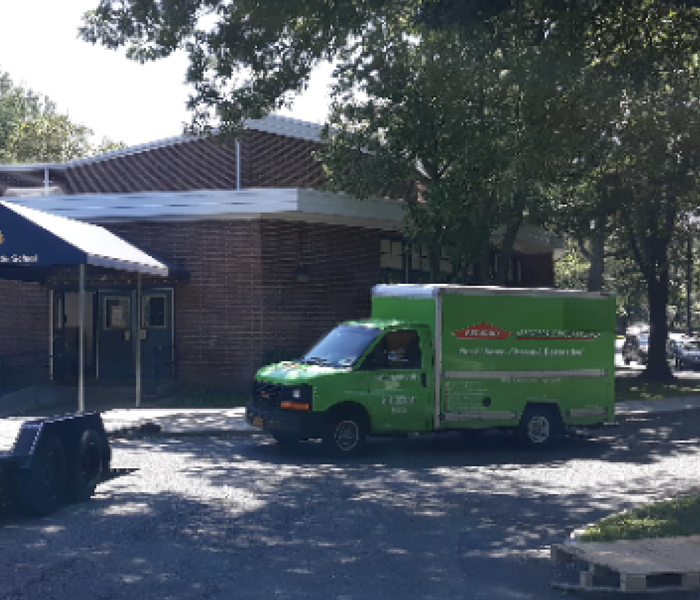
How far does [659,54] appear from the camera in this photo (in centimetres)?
1544

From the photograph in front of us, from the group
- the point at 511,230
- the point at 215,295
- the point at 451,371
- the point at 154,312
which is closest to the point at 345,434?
the point at 451,371

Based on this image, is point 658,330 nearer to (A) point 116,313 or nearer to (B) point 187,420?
(A) point 116,313

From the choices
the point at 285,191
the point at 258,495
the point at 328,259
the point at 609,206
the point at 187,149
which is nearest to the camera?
the point at 258,495

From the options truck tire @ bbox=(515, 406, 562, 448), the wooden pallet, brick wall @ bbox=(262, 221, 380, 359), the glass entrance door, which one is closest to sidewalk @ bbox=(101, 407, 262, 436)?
brick wall @ bbox=(262, 221, 380, 359)

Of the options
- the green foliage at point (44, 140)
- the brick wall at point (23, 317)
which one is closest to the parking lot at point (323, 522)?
the brick wall at point (23, 317)

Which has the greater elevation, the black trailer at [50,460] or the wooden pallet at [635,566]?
the black trailer at [50,460]

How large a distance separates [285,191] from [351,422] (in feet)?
30.0

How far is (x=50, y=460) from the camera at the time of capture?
9797 millimetres

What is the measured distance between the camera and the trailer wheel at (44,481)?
943cm

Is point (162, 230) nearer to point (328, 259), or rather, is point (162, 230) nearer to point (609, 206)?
point (328, 259)

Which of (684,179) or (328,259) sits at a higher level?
(684,179)

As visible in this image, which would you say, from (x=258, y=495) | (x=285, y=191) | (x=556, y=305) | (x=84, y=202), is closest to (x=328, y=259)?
(x=285, y=191)

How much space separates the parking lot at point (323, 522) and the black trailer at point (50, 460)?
0.21m

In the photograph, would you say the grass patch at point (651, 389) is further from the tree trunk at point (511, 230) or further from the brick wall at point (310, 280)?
the brick wall at point (310, 280)
